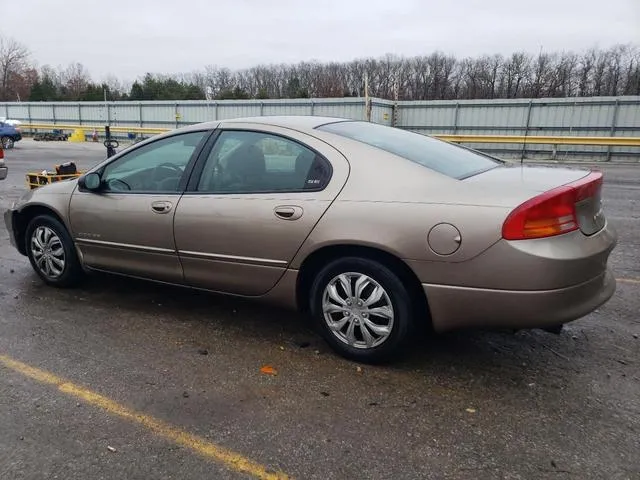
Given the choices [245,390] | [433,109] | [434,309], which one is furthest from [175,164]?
[433,109]

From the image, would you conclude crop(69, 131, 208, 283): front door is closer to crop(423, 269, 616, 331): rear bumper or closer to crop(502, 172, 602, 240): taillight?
crop(423, 269, 616, 331): rear bumper

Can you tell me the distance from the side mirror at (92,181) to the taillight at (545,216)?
10.1 ft

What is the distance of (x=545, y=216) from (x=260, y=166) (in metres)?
1.84

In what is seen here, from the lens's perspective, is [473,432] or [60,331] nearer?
[473,432]

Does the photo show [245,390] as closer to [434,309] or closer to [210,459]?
[210,459]

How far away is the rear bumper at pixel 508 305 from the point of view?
2.78 meters

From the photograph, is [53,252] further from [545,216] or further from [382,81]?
[382,81]

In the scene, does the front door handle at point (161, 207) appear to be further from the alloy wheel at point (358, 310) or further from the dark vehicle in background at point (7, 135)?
the dark vehicle in background at point (7, 135)

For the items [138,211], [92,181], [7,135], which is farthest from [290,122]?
[7,135]

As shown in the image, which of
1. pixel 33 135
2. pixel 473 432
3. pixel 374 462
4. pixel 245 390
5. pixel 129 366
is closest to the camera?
pixel 374 462

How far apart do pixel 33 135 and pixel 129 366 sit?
41460 mm

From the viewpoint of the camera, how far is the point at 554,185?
2932 millimetres

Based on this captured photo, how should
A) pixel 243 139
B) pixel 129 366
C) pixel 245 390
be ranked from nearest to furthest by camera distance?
1. pixel 245 390
2. pixel 129 366
3. pixel 243 139

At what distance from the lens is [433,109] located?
84.6 ft
